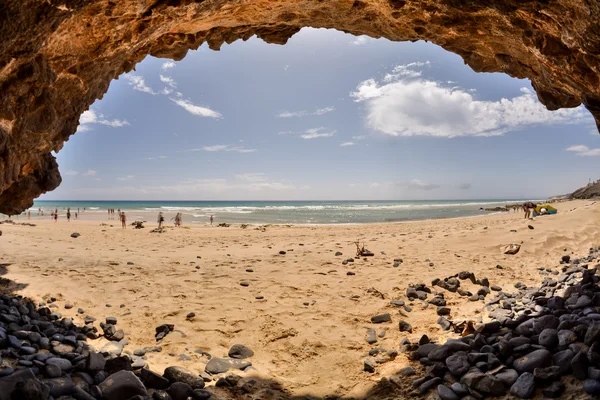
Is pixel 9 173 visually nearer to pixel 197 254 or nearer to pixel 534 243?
pixel 197 254

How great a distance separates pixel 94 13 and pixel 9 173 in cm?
285

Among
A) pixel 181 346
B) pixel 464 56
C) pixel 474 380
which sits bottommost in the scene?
pixel 181 346

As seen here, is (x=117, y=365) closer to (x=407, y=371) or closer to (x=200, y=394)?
(x=200, y=394)

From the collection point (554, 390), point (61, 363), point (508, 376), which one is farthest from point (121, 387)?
point (554, 390)

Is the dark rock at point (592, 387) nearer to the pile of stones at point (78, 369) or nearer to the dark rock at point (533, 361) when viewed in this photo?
the dark rock at point (533, 361)

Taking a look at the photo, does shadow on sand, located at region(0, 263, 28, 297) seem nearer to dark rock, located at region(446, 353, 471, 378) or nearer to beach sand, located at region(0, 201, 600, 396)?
beach sand, located at region(0, 201, 600, 396)

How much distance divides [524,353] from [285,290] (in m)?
5.47

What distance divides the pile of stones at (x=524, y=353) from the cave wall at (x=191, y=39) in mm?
3333

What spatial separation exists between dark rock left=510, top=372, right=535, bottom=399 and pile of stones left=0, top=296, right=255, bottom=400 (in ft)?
10.3

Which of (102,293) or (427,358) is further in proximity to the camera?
(102,293)

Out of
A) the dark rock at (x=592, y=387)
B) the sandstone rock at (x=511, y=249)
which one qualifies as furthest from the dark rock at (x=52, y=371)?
the sandstone rock at (x=511, y=249)

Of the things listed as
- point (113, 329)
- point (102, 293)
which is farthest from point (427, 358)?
point (102, 293)

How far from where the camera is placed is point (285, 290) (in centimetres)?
838

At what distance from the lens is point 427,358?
4633 mm
